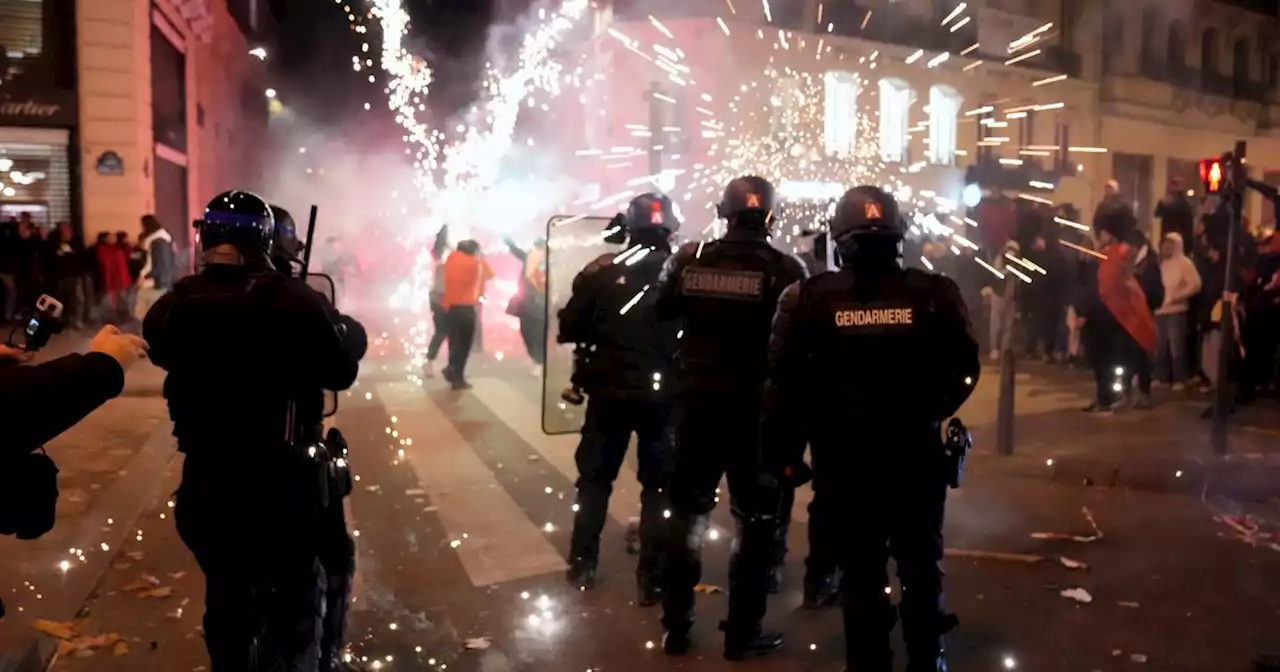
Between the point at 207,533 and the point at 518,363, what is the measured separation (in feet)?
36.0

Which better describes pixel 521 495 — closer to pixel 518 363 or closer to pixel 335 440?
pixel 335 440

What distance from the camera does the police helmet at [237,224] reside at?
10.7 feet

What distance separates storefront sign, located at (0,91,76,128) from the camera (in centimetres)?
1761

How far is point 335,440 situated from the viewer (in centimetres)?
369

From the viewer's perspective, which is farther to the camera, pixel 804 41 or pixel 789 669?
pixel 804 41

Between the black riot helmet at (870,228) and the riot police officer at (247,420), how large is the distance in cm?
172

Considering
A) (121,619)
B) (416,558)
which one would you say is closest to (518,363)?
(416,558)

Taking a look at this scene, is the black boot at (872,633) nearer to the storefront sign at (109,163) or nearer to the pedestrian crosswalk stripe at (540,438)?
the pedestrian crosswalk stripe at (540,438)

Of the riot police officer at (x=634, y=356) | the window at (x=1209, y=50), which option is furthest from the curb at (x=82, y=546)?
the window at (x=1209, y=50)

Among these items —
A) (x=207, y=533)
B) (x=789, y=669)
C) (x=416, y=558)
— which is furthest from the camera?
(x=416, y=558)

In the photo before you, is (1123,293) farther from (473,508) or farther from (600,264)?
(600,264)

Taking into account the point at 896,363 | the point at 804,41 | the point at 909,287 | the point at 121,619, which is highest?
the point at 804,41

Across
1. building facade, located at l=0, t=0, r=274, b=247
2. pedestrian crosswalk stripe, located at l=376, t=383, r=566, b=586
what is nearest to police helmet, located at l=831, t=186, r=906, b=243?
pedestrian crosswalk stripe, located at l=376, t=383, r=566, b=586

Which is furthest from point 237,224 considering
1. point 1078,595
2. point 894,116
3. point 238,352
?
point 894,116
